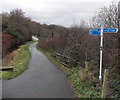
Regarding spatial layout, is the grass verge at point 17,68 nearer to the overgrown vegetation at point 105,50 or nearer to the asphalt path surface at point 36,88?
the asphalt path surface at point 36,88

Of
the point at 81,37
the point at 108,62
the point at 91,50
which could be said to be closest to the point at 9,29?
the point at 81,37

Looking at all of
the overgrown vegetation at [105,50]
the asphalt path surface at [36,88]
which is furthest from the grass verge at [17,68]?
the overgrown vegetation at [105,50]

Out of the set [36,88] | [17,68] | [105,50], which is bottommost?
[36,88]

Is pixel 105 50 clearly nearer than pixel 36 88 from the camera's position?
No

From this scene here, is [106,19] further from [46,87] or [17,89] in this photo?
[17,89]

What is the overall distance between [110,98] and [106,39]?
3239 millimetres

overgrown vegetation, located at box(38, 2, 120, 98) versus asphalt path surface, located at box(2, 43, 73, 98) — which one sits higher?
overgrown vegetation, located at box(38, 2, 120, 98)

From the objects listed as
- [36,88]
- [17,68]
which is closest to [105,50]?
[36,88]

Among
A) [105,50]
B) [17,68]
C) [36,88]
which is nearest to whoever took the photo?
[36,88]

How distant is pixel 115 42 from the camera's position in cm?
641

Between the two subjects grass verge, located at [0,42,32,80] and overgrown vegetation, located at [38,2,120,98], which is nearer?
overgrown vegetation, located at [38,2,120,98]

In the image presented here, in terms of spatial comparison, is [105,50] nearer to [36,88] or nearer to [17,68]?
[36,88]

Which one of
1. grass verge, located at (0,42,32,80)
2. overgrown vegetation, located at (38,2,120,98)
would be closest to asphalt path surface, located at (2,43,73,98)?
grass verge, located at (0,42,32,80)

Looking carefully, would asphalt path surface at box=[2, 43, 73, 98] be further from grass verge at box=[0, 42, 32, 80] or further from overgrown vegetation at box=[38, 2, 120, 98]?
overgrown vegetation at box=[38, 2, 120, 98]
